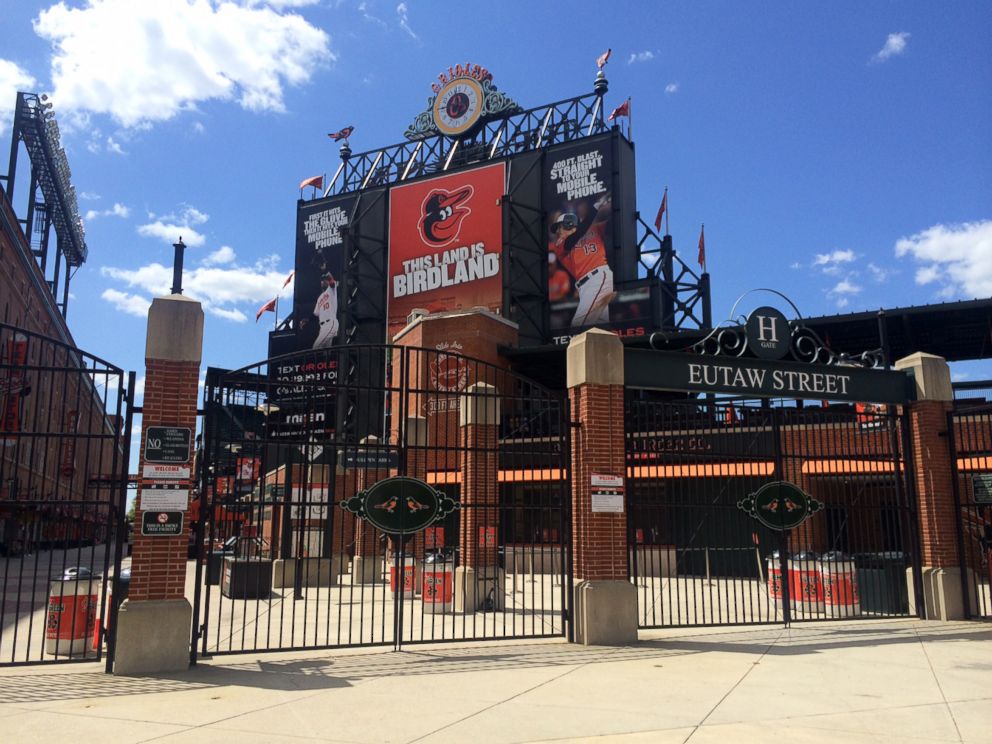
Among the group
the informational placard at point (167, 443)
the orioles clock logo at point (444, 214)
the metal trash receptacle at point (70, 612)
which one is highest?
the orioles clock logo at point (444, 214)

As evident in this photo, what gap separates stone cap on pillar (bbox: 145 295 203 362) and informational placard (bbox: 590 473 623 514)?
19.0ft

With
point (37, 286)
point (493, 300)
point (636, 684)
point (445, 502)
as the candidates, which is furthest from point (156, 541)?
point (37, 286)

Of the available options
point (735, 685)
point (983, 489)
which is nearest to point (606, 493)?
point (735, 685)

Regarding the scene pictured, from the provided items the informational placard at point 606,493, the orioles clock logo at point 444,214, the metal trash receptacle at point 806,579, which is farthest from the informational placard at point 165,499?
the orioles clock logo at point 444,214

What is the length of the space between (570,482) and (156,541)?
19.4 feet

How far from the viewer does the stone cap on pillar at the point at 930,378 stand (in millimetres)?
15172

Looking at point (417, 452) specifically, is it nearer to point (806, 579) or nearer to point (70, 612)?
point (70, 612)

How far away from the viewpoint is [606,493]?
12242 millimetres

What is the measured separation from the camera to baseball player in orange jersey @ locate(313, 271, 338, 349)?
Result: 158ft

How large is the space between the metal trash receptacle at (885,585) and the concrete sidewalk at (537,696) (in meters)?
3.39

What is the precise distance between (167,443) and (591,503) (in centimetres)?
587

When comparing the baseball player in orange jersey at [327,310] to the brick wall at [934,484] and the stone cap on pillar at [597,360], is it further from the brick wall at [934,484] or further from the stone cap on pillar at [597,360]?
the brick wall at [934,484]

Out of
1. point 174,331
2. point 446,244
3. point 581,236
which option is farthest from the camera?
point 446,244

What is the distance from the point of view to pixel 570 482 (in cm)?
1262
